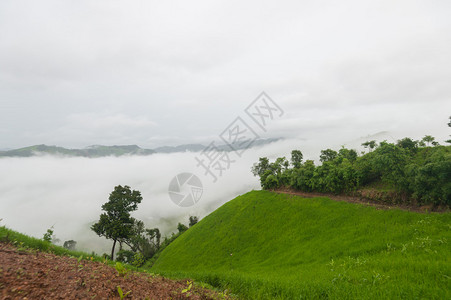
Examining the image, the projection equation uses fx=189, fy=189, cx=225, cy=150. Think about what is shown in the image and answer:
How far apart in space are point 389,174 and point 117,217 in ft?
118

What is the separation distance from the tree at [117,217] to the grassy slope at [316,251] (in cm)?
914

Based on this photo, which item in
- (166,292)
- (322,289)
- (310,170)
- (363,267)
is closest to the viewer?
(166,292)

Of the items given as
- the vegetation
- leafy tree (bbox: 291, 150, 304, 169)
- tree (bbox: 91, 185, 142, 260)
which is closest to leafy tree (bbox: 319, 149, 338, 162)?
the vegetation

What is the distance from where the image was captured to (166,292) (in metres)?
4.37

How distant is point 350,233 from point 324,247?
2686 mm

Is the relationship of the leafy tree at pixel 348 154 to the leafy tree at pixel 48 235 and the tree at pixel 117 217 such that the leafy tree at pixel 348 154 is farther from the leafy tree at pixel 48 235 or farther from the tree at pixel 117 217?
the tree at pixel 117 217

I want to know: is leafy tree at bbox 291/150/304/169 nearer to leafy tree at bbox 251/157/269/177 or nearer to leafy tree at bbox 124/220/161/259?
leafy tree at bbox 251/157/269/177

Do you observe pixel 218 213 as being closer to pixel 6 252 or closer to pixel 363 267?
pixel 363 267

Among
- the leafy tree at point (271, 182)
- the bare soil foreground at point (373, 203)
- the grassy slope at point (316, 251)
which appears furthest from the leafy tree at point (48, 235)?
the leafy tree at point (271, 182)

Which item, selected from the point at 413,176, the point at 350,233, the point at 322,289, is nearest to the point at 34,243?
the point at 322,289

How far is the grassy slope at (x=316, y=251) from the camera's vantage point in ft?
19.2

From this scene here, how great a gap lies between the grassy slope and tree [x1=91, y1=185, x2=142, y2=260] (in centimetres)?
914

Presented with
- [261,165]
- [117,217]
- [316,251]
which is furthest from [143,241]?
[316,251]

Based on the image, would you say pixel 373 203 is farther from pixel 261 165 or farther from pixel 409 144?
pixel 261 165
